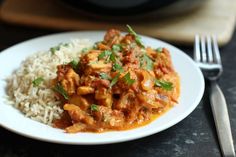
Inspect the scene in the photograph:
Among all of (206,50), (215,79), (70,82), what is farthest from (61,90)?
(206,50)

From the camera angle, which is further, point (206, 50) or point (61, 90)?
point (206, 50)

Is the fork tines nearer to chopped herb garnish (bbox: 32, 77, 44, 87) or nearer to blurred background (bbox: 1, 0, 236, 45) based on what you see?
blurred background (bbox: 1, 0, 236, 45)

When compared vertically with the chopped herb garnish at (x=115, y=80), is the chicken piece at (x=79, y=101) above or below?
below

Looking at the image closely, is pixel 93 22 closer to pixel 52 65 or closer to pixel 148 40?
pixel 148 40

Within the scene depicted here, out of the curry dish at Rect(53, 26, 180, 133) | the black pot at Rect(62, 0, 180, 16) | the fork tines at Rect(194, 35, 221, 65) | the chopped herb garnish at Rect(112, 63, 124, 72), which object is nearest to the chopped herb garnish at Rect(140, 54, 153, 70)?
the curry dish at Rect(53, 26, 180, 133)

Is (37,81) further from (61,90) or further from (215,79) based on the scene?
(215,79)

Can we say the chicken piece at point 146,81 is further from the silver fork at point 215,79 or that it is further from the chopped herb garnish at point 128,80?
the silver fork at point 215,79

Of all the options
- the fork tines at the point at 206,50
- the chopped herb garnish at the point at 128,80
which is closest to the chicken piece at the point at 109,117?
the chopped herb garnish at the point at 128,80
